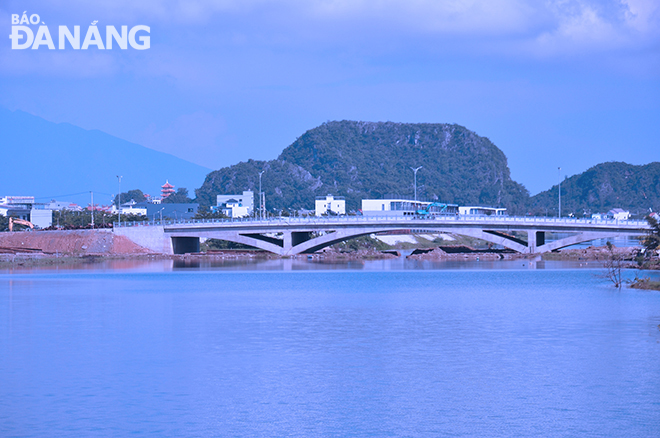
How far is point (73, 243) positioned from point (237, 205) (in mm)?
84832

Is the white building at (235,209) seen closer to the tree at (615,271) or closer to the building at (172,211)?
the building at (172,211)

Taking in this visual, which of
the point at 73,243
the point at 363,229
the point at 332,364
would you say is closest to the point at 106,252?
the point at 73,243

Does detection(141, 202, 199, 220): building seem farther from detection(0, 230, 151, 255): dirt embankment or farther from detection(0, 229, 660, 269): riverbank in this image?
detection(0, 230, 151, 255): dirt embankment

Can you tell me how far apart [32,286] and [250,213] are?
118 meters

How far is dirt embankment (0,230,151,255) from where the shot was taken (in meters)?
95.0

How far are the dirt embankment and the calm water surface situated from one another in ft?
161

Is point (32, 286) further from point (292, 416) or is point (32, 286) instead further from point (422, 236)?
point (422, 236)

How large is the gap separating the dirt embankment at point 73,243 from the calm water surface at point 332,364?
161ft

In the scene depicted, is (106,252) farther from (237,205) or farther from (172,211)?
(237,205)

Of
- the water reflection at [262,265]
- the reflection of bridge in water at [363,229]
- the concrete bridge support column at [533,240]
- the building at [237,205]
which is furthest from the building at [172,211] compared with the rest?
the concrete bridge support column at [533,240]

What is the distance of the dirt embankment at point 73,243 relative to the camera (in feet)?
312

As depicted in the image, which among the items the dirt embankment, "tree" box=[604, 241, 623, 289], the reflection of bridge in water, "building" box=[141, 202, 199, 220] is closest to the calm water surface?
"tree" box=[604, 241, 623, 289]

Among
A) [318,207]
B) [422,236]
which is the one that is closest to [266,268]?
[422,236]

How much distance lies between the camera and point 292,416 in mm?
17812
